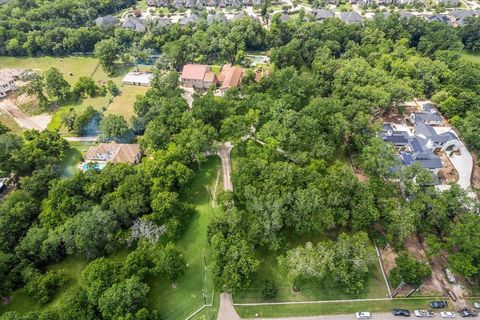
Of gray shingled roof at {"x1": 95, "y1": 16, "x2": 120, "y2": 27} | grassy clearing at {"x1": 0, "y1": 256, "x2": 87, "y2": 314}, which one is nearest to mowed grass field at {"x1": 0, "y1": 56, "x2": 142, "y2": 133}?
gray shingled roof at {"x1": 95, "y1": 16, "x2": 120, "y2": 27}

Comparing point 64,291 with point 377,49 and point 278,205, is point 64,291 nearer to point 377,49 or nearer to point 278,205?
point 278,205

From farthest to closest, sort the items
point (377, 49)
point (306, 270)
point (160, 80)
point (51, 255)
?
point (377, 49), point (160, 80), point (51, 255), point (306, 270)

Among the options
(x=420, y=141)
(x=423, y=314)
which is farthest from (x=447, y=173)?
(x=423, y=314)

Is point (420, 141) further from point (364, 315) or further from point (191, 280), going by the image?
point (191, 280)

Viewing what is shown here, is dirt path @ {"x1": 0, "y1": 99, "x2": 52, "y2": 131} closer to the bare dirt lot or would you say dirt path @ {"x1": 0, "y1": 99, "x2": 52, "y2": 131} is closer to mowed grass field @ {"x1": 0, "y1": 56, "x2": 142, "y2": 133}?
mowed grass field @ {"x1": 0, "y1": 56, "x2": 142, "y2": 133}

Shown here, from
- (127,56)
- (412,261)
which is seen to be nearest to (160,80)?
(127,56)

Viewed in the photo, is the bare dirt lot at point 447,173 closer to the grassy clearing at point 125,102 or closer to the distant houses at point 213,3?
the grassy clearing at point 125,102
